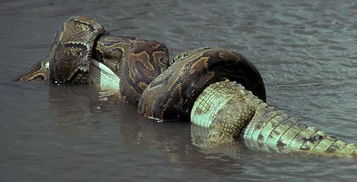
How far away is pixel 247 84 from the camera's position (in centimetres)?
779

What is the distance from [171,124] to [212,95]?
1.89 ft

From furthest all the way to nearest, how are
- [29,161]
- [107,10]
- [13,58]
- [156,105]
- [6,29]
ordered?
[107,10], [6,29], [13,58], [156,105], [29,161]

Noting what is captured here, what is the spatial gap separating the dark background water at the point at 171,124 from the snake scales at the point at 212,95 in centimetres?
19

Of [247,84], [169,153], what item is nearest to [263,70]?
[247,84]

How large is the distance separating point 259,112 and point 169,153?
1.03 metres

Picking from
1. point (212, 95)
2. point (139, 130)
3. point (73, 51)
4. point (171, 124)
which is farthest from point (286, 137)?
point (73, 51)

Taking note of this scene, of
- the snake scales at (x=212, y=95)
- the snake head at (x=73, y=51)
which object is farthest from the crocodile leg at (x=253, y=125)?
the snake head at (x=73, y=51)

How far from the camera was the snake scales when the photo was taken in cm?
666

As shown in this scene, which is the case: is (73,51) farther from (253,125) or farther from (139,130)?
(253,125)

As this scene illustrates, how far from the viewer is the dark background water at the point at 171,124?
20.2ft

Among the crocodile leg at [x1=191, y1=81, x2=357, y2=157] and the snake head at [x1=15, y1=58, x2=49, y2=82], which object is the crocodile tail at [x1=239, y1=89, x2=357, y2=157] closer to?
the crocodile leg at [x1=191, y1=81, x2=357, y2=157]

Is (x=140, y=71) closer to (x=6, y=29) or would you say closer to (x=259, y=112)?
(x=259, y=112)

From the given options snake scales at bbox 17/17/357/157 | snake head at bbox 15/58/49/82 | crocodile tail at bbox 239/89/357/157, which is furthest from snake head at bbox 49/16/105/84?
crocodile tail at bbox 239/89/357/157

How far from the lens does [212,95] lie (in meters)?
7.37
